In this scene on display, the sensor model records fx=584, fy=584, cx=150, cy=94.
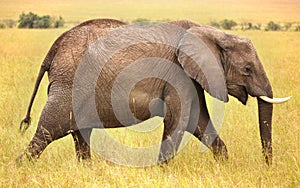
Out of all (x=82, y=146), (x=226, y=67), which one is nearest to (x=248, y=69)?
(x=226, y=67)

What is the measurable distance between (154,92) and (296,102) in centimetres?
412

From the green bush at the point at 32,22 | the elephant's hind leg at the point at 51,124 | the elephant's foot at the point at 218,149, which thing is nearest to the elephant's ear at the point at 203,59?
the elephant's foot at the point at 218,149

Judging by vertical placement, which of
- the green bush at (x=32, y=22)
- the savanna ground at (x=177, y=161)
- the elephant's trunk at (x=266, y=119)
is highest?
the elephant's trunk at (x=266, y=119)

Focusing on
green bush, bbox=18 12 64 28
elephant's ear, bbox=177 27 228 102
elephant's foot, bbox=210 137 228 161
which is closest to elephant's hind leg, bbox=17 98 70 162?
elephant's ear, bbox=177 27 228 102

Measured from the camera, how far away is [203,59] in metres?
5.55

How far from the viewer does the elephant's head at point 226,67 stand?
18.1 ft

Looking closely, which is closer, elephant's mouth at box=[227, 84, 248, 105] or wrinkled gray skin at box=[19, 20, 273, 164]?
wrinkled gray skin at box=[19, 20, 273, 164]

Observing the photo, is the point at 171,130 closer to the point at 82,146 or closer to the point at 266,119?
the point at 266,119

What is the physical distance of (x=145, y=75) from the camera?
5.59 meters

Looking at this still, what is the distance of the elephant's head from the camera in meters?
5.52

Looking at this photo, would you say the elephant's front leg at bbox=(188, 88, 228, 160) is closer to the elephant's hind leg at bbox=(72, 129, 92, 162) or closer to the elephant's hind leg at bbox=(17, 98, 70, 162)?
the elephant's hind leg at bbox=(72, 129, 92, 162)

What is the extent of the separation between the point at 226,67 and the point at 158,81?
0.69 meters

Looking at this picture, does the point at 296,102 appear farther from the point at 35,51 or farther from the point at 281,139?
the point at 35,51

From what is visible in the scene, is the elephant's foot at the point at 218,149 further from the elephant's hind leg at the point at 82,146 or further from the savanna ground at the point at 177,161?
the elephant's hind leg at the point at 82,146
